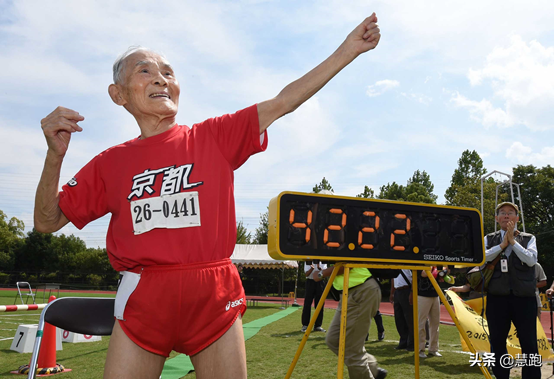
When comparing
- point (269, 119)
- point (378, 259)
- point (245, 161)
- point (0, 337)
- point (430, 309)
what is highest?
point (269, 119)

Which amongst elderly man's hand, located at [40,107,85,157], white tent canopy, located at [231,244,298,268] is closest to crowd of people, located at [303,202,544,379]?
elderly man's hand, located at [40,107,85,157]

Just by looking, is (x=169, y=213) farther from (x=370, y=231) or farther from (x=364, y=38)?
(x=370, y=231)

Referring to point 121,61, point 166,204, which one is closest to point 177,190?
point 166,204

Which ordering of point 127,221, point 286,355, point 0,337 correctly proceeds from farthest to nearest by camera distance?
point 0,337 → point 286,355 → point 127,221

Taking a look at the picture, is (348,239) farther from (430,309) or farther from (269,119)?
(430,309)

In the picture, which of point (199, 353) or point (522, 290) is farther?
point (522, 290)

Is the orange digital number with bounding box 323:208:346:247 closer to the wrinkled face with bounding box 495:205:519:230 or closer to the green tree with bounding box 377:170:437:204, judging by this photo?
the wrinkled face with bounding box 495:205:519:230

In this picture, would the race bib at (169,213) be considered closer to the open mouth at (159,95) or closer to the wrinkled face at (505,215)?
the open mouth at (159,95)

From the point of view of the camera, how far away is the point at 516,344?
22.2 ft

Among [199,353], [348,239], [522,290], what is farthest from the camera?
[522,290]

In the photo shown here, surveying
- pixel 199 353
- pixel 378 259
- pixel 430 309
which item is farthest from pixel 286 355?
pixel 199 353

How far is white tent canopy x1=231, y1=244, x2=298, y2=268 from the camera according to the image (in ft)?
72.3

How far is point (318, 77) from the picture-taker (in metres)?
1.94

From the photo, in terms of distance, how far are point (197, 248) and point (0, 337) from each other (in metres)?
9.06
